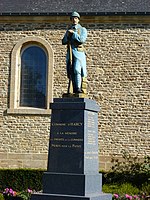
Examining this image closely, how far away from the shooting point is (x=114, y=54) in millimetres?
15852

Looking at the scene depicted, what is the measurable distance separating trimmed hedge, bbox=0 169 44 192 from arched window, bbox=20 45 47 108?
9.62ft

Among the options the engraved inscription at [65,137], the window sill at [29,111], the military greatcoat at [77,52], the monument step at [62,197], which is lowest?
the monument step at [62,197]

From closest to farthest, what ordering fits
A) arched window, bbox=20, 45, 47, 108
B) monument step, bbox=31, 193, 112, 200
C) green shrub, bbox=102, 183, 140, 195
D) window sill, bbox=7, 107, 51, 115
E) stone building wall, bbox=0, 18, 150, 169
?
monument step, bbox=31, 193, 112, 200 < green shrub, bbox=102, 183, 140, 195 < stone building wall, bbox=0, 18, 150, 169 < window sill, bbox=7, 107, 51, 115 < arched window, bbox=20, 45, 47, 108

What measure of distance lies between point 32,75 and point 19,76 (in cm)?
51

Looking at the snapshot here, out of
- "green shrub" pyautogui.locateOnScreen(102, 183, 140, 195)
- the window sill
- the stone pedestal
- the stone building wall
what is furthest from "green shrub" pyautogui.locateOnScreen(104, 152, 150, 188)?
the stone pedestal

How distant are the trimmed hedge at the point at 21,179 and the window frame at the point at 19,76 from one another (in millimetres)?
2334

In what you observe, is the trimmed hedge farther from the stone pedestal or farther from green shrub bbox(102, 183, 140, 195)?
the stone pedestal

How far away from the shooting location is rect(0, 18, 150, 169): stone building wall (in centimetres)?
1539

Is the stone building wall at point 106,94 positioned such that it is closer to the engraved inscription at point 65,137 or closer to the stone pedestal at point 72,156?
the stone pedestal at point 72,156

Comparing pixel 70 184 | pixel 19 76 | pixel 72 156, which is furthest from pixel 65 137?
pixel 19 76

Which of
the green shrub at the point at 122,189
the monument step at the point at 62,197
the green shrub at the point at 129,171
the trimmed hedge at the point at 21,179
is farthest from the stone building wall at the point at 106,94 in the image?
the monument step at the point at 62,197

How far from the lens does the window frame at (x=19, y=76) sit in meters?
15.9

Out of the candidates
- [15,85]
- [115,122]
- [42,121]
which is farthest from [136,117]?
[15,85]

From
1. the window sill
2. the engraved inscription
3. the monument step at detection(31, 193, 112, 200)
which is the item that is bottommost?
the monument step at detection(31, 193, 112, 200)
